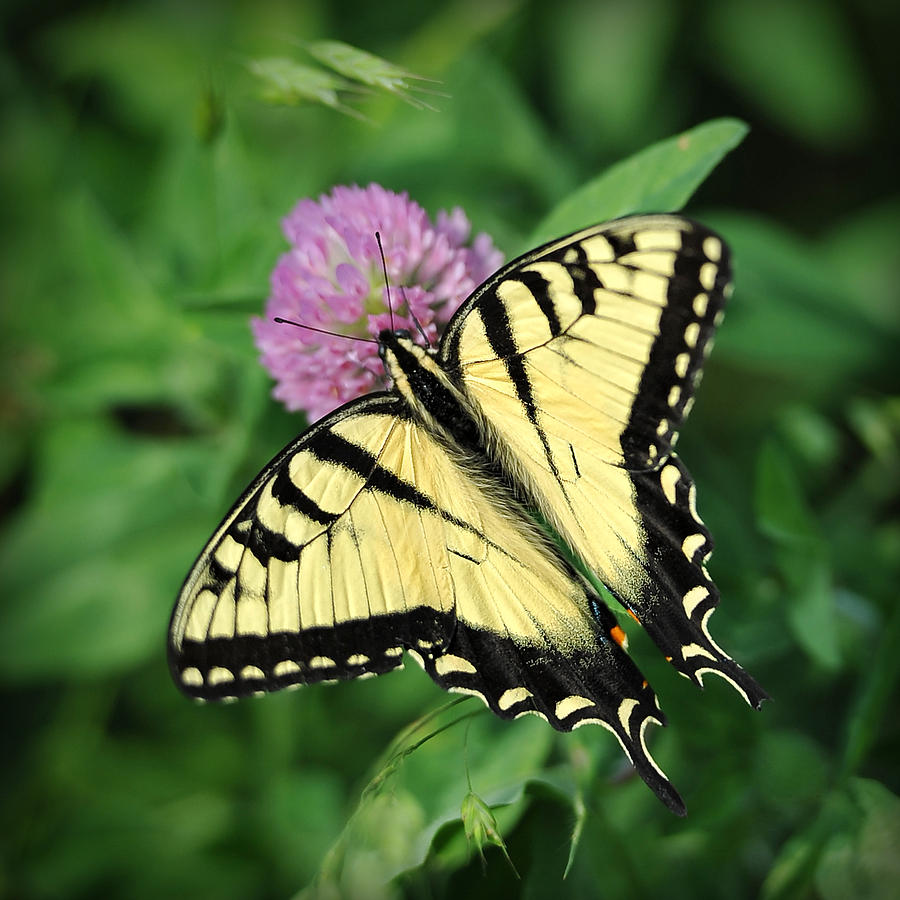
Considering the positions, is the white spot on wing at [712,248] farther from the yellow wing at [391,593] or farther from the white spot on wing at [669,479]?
the yellow wing at [391,593]

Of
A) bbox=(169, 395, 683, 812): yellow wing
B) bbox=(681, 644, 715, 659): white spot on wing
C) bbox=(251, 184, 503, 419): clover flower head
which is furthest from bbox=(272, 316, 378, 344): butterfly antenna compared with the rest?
bbox=(681, 644, 715, 659): white spot on wing

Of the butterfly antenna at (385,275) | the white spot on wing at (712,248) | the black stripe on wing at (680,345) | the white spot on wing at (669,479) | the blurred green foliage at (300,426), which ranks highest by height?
the white spot on wing at (712,248)

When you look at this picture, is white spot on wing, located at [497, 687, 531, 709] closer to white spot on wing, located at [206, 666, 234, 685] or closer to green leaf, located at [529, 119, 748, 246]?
white spot on wing, located at [206, 666, 234, 685]

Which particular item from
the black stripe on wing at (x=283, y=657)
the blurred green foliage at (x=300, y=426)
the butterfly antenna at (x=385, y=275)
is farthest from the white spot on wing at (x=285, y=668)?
the butterfly antenna at (x=385, y=275)

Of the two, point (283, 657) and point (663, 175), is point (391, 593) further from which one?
point (663, 175)

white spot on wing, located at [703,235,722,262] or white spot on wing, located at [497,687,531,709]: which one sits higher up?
white spot on wing, located at [703,235,722,262]

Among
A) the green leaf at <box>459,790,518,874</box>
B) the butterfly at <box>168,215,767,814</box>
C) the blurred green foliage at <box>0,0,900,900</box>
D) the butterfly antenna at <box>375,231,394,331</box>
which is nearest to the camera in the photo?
the green leaf at <box>459,790,518,874</box>

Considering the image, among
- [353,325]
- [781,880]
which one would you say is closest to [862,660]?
[781,880]
